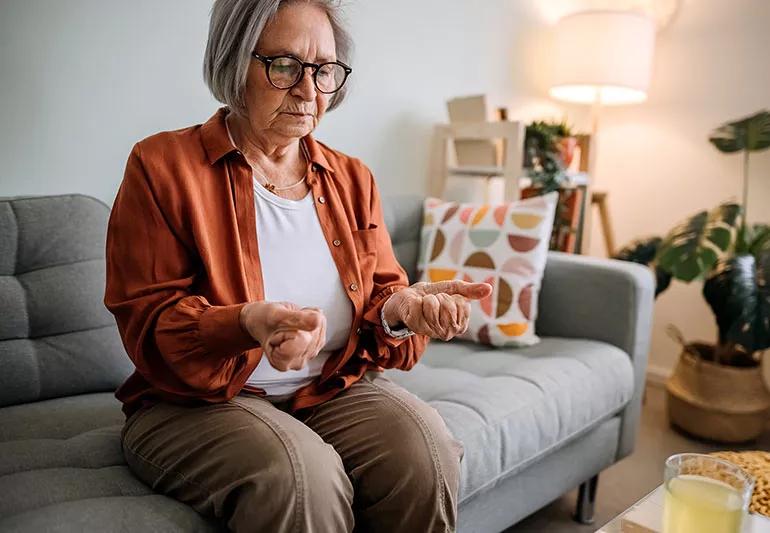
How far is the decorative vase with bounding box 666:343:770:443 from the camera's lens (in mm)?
2289

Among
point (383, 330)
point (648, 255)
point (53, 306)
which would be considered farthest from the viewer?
point (648, 255)

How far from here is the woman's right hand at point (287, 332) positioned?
2.69 ft

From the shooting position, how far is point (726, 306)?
2.15m

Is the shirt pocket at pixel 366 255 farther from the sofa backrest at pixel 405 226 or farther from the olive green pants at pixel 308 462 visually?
the sofa backrest at pixel 405 226

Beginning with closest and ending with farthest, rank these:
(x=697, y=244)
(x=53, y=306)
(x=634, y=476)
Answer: (x=53, y=306) < (x=634, y=476) < (x=697, y=244)

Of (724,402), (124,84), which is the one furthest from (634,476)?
(124,84)

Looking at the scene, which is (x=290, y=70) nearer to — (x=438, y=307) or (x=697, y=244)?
(x=438, y=307)

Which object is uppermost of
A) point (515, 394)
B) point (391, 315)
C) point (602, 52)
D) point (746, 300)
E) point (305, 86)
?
point (602, 52)

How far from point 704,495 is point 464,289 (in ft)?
1.37

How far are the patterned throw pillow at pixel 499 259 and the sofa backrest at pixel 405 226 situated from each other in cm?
8

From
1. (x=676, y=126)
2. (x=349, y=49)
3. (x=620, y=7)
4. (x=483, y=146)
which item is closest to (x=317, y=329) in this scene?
(x=349, y=49)

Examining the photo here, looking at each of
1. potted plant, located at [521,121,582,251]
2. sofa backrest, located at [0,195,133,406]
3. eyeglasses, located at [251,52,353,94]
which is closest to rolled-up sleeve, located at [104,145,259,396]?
eyeglasses, located at [251,52,353,94]

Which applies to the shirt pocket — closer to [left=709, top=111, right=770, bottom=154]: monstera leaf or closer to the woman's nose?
the woman's nose

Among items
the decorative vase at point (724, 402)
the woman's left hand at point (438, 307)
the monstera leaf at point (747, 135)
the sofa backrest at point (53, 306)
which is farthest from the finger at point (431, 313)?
the monstera leaf at point (747, 135)
